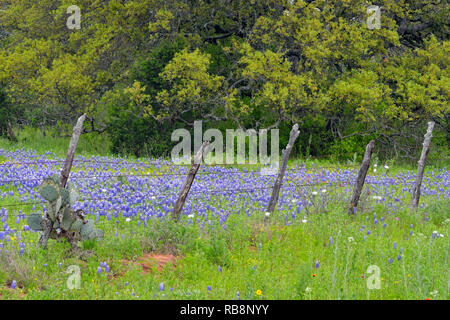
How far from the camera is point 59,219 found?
19.1 feet

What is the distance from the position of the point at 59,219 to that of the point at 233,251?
2031 millimetres

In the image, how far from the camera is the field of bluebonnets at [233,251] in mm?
5215

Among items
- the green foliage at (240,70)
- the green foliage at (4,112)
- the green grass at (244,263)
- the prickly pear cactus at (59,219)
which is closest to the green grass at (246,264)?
the green grass at (244,263)

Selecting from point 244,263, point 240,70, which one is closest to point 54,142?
point 240,70

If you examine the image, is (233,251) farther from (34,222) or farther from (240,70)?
(240,70)

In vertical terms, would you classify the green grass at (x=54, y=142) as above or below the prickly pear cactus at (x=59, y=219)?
above

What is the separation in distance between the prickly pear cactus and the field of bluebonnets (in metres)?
0.17

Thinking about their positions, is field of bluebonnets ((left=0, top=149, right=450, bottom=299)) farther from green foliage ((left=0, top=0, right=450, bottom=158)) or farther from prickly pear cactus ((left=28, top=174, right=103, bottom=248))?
green foliage ((left=0, top=0, right=450, bottom=158))

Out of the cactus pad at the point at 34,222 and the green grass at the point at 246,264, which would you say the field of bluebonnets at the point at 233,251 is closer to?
the green grass at the point at 246,264

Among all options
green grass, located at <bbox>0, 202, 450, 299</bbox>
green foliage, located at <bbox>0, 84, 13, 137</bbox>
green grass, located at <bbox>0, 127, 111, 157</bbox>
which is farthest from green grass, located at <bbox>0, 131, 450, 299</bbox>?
green foliage, located at <bbox>0, 84, 13, 137</bbox>

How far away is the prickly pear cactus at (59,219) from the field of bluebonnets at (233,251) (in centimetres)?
17

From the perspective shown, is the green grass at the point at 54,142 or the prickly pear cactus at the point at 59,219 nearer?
the prickly pear cactus at the point at 59,219

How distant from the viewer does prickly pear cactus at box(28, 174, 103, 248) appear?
19.0 ft
